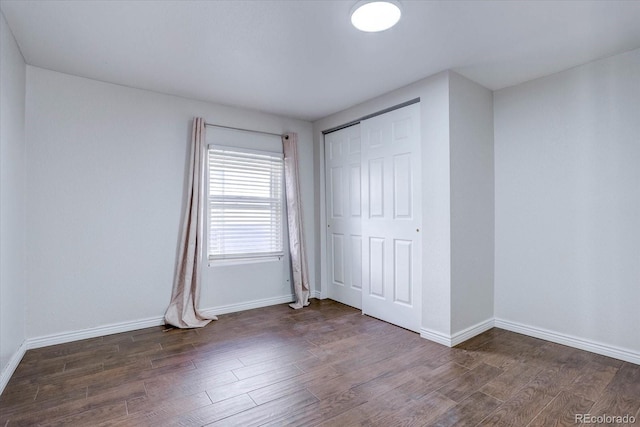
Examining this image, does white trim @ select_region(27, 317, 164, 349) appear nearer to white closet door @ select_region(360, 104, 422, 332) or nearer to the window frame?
the window frame

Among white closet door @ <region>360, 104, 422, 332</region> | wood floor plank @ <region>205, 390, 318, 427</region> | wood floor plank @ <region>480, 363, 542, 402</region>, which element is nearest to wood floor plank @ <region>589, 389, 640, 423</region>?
wood floor plank @ <region>480, 363, 542, 402</region>

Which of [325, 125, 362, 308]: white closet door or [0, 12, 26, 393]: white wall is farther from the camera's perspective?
[325, 125, 362, 308]: white closet door

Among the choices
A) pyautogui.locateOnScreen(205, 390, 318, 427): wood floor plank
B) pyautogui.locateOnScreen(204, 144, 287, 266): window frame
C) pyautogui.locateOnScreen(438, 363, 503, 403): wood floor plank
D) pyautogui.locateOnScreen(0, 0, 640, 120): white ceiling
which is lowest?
pyautogui.locateOnScreen(205, 390, 318, 427): wood floor plank

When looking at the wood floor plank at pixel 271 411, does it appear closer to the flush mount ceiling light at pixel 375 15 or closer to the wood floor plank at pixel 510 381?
the wood floor plank at pixel 510 381

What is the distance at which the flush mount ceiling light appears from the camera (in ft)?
6.25

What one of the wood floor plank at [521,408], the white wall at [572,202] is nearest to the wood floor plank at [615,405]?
the wood floor plank at [521,408]

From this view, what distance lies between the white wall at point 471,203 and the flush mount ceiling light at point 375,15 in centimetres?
102

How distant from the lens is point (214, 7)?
196 centimetres

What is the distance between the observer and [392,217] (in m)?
3.37

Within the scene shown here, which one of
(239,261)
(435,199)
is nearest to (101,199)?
(239,261)

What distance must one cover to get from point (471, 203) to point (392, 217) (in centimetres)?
76

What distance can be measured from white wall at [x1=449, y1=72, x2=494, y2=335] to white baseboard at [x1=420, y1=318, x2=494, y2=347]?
0.03 meters

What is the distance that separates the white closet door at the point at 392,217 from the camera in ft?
10.2

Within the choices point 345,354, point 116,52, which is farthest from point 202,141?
point 345,354
